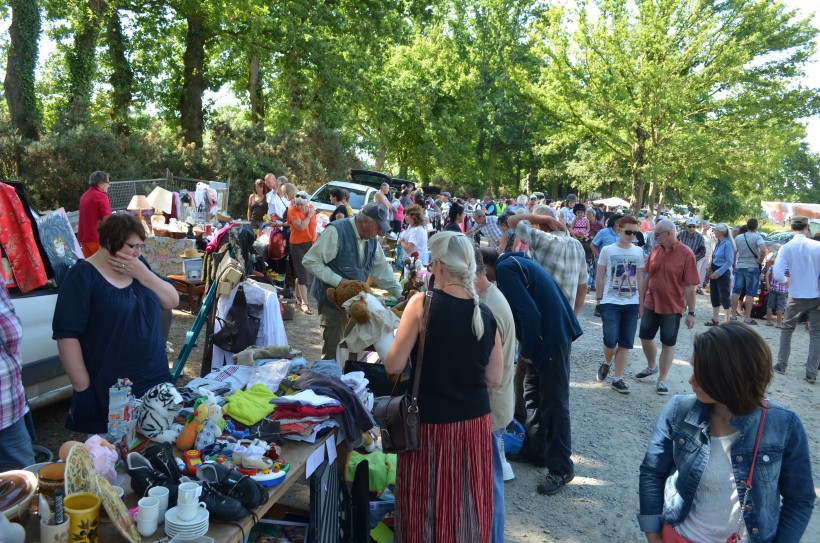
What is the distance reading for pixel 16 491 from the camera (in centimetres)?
220

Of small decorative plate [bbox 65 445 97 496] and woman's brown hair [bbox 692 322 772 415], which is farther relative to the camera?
small decorative plate [bbox 65 445 97 496]

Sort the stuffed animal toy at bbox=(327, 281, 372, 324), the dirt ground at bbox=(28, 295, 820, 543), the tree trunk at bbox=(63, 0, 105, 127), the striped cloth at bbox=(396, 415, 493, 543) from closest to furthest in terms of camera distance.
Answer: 1. the striped cloth at bbox=(396, 415, 493, 543)
2. the dirt ground at bbox=(28, 295, 820, 543)
3. the stuffed animal toy at bbox=(327, 281, 372, 324)
4. the tree trunk at bbox=(63, 0, 105, 127)

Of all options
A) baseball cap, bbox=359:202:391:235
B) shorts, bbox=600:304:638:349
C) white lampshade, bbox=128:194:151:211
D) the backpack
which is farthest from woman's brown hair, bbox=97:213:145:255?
white lampshade, bbox=128:194:151:211

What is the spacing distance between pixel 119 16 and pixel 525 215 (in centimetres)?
1888

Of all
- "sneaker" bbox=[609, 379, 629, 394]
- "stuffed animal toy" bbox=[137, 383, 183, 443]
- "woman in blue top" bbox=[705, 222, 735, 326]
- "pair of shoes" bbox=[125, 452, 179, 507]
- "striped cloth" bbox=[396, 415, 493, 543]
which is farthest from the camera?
"woman in blue top" bbox=[705, 222, 735, 326]

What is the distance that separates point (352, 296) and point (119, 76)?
19.7 meters

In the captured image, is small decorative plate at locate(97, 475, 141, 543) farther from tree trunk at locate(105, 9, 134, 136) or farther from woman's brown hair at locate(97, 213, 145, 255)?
tree trunk at locate(105, 9, 134, 136)

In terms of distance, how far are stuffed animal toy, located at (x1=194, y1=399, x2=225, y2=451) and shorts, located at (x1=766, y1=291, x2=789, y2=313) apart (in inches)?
441

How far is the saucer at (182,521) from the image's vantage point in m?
2.15

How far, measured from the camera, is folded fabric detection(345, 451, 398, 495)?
12.2 ft

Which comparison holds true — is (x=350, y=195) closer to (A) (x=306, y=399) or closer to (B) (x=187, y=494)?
(A) (x=306, y=399)

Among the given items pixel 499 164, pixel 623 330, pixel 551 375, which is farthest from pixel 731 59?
pixel 499 164

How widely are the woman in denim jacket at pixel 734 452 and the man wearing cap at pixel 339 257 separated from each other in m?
3.15

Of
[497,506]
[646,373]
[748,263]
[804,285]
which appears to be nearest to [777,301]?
[748,263]
